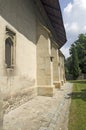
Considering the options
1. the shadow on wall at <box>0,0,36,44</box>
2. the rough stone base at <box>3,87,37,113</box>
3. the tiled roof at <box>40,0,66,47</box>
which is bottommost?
A: the rough stone base at <box>3,87,37,113</box>

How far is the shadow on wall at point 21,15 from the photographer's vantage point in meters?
7.61

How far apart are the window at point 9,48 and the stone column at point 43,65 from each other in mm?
4659

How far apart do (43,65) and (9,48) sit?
16.2 feet

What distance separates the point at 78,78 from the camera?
154 ft

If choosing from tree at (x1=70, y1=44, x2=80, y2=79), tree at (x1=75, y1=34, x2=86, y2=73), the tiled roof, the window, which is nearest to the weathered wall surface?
the window

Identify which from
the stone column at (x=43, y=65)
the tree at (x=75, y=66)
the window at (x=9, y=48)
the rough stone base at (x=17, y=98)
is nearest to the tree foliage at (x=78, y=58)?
the tree at (x=75, y=66)

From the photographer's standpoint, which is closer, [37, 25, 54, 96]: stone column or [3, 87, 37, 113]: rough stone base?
[3, 87, 37, 113]: rough stone base

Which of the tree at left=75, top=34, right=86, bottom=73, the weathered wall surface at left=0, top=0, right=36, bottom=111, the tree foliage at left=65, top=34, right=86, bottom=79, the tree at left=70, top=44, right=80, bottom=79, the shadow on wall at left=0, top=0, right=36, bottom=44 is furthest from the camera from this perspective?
the tree at left=75, top=34, right=86, bottom=73

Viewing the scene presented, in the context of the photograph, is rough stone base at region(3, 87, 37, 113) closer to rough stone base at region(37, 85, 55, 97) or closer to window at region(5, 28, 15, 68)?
rough stone base at region(37, 85, 55, 97)

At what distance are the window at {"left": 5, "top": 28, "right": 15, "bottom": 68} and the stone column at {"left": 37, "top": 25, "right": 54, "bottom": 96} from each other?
466cm

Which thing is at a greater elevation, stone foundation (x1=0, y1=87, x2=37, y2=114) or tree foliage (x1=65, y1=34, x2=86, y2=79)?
tree foliage (x1=65, y1=34, x2=86, y2=79)

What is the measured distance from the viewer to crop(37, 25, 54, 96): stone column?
12.8 m

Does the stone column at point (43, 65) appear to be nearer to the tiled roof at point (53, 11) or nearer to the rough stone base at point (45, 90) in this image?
the rough stone base at point (45, 90)

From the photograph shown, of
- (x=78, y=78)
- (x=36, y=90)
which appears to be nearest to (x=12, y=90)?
(x=36, y=90)
